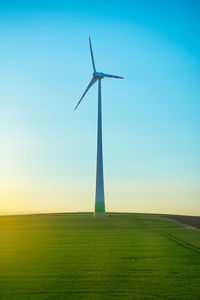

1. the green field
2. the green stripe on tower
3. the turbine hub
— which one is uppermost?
the turbine hub

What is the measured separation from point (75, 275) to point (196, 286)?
5.80 meters

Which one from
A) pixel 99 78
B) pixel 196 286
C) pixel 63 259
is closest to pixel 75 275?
pixel 63 259

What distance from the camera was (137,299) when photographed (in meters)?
11.8

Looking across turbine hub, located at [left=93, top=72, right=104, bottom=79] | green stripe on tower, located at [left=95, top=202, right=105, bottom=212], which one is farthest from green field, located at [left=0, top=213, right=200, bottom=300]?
turbine hub, located at [left=93, top=72, right=104, bottom=79]

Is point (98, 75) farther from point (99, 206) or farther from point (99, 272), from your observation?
point (99, 272)

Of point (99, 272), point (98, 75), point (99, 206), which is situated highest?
A: point (98, 75)

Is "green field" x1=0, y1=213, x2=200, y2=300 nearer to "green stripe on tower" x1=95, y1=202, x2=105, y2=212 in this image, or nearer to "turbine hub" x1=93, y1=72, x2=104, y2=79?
"green stripe on tower" x1=95, y1=202, x2=105, y2=212

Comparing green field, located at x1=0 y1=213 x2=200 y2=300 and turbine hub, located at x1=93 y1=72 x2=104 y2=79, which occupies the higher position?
turbine hub, located at x1=93 y1=72 x2=104 y2=79

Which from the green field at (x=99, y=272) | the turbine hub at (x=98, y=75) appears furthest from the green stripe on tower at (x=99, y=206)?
the green field at (x=99, y=272)

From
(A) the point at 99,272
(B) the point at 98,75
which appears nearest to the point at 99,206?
(B) the point at 98,75

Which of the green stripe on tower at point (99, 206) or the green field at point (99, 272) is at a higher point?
the green stripe on tower at point (99, 206)

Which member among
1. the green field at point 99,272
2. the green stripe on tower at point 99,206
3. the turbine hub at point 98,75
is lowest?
the green field at point 99,272

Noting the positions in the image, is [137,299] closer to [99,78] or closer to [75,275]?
[75,275]

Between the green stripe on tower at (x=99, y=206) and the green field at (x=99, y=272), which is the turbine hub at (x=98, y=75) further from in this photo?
the green field at (x=99, y=272)
